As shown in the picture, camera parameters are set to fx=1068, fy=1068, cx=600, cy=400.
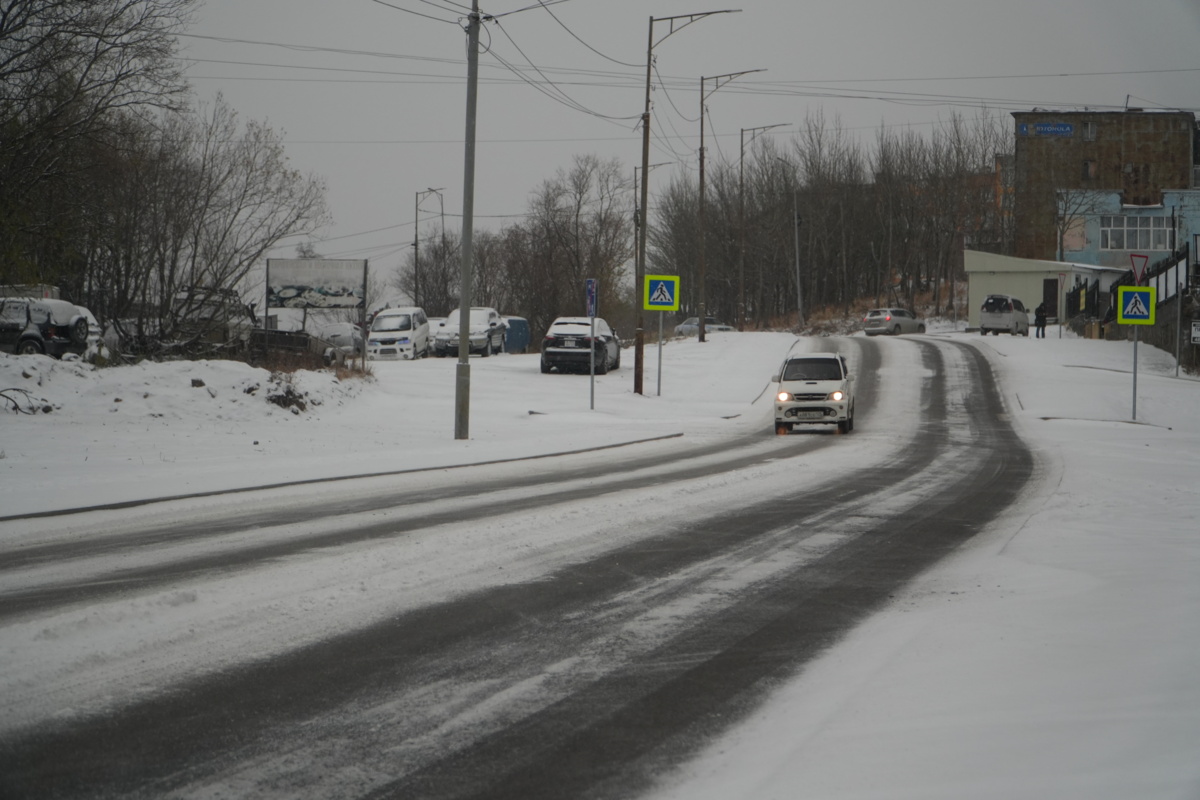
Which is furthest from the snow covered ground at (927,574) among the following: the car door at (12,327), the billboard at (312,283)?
the car door at (12,327)

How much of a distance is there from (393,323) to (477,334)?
12.3 ft

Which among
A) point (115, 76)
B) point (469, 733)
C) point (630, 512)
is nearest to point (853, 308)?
point (115, 76)

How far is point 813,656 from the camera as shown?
572 cm

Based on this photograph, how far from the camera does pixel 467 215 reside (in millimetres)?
19594

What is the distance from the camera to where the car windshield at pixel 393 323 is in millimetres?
42906

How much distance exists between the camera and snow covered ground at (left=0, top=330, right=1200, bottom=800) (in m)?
4.20

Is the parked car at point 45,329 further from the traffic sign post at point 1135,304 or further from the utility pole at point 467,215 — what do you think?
the traffic sign post at point 1135,304

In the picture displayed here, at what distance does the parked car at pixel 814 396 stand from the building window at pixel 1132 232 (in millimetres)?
65228

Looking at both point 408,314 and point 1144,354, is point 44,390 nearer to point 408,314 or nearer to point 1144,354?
point 408,314

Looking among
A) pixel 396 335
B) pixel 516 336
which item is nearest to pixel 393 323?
pixel 396 335

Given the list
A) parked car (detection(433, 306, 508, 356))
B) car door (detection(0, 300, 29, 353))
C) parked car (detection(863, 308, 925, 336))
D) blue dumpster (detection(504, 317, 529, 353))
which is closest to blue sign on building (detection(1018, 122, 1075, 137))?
parked car (detection(863, 308, 925, 336))

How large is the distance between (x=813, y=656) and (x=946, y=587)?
2.16 m

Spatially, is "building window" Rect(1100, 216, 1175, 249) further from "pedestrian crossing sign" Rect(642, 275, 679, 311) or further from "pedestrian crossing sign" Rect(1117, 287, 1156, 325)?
"pedestrian crossing sign" Rect(642, 275, 679, 311)

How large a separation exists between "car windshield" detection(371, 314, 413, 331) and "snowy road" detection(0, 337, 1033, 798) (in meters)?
30.7
